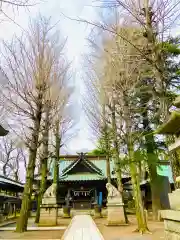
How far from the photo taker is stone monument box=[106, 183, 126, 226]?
43.9ft

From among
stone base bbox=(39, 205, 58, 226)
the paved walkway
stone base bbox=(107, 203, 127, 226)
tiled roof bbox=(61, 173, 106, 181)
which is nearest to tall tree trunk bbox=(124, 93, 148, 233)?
the paved walkway

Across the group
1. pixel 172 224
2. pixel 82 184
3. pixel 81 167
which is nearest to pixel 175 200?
pixel 172 224

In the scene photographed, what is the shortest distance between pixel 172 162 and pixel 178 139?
1.79 m

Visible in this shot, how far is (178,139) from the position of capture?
5676mm

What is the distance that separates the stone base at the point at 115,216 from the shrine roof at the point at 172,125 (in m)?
8.80

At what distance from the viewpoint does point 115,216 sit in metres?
13.5

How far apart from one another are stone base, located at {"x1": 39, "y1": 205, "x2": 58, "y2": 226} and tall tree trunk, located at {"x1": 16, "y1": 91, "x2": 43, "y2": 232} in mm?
3329

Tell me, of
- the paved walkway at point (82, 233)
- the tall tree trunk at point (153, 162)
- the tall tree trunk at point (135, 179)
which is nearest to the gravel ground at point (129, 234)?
the paved walkway at point (82, 233)

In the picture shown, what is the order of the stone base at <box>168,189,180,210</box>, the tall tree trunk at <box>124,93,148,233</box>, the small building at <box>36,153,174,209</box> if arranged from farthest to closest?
the small building at <box>36,153,174,209</box>
the tall tree trunk at <box>124,93,148,233</box>
the stone base at <box>168,189,180,210</box>

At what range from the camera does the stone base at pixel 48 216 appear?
1361 centimetres

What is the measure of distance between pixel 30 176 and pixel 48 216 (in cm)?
430

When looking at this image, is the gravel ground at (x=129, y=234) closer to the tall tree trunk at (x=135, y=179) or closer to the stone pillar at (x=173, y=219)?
the tall tree trunk at (x=135, y=179)

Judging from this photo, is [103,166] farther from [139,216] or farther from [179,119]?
[179,119]

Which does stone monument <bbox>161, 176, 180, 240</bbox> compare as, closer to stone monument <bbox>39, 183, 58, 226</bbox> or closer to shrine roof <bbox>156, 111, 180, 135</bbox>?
shrine roof <bbox>156, 111, 180, 135</bbox>
